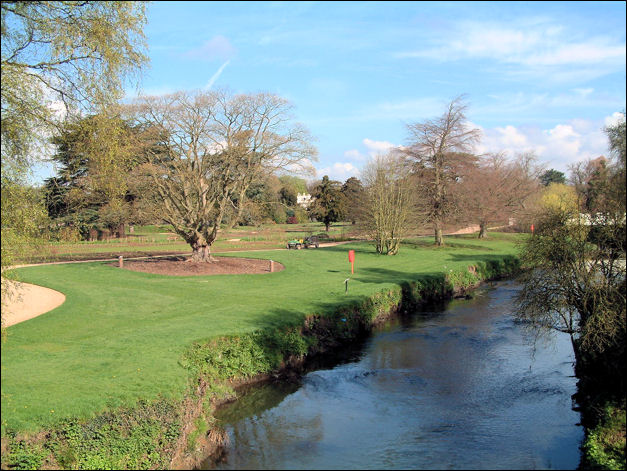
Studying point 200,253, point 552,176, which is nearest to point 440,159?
point 200,253

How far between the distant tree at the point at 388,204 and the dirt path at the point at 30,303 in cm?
2680

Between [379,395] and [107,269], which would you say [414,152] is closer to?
[107,269]

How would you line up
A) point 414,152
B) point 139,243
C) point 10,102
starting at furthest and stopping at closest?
point 139,243
point 414,152
point 10,102

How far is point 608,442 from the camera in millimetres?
11641

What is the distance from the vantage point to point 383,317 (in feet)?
80.7

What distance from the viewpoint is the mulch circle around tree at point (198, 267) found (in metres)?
31.8

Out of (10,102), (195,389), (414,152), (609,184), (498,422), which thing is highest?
(414,152)

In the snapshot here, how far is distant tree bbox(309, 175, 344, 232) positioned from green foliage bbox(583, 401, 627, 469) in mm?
61530

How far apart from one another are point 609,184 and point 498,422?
6.53 m

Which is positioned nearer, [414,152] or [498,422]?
[498,422]

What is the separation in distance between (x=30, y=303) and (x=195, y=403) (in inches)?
485

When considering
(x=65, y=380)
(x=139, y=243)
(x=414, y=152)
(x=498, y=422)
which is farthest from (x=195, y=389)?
(x=139, y=243)

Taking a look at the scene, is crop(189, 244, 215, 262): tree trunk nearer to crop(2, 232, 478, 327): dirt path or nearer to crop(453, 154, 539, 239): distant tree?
crop(2, 232, 478, 327): dirt path

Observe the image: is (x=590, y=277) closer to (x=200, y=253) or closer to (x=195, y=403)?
(x=195, y=403)
